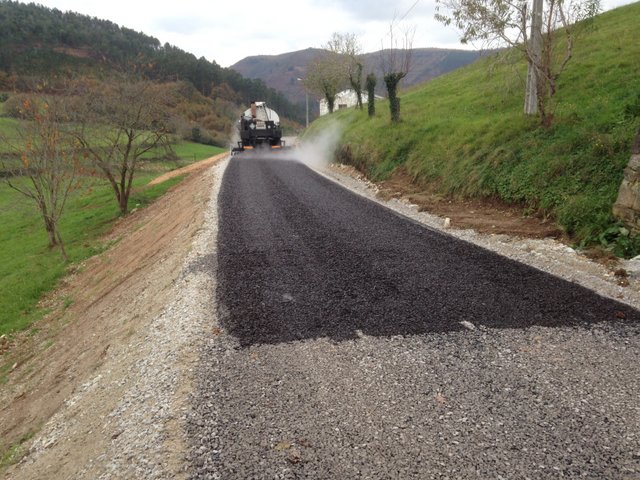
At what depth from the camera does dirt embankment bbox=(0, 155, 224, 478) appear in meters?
5.19

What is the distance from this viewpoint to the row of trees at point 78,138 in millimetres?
16991

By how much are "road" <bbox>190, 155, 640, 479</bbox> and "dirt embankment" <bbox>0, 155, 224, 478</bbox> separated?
124 cm

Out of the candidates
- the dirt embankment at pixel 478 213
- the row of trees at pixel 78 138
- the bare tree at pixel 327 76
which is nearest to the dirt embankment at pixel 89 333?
the row of trees at pixel 78 138

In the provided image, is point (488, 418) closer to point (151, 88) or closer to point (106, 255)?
point (106, 255)

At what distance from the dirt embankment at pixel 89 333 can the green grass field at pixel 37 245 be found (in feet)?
2.43

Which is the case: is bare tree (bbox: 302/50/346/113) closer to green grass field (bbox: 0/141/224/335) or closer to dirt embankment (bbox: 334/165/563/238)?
green grass field (bbox: 0/141/224/335)

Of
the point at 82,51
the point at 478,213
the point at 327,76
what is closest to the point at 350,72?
the point at 327,76

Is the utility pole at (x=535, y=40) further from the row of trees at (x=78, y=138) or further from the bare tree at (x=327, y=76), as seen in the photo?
the bare tree at (x=327, y=76)

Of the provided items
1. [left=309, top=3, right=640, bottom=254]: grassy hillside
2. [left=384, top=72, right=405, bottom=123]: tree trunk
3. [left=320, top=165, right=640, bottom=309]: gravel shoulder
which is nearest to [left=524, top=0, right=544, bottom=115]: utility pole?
[left=309, top=3, right=640, bottom=254]: grassy hillside

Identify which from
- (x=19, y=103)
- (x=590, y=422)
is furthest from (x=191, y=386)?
(x=19, y=103)

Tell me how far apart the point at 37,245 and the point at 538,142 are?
21.1 meters

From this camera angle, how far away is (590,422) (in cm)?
376

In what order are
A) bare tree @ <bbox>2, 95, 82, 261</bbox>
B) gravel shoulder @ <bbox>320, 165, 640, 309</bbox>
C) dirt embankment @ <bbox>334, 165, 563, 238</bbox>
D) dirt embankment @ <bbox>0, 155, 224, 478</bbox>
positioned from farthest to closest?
bare tree @ <bbox>2, 95, 82, 261</bbox>
dirt embankment @ <bbox>334, 165, 563, 238</bbox>
gravel shoulder @ <bbox>320, 165, 640, 309</bbox>
dirt embankment @ <bbox>0, 155, 224, 478</bbox>

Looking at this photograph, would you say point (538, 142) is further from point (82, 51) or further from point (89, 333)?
point (82, 51)
